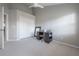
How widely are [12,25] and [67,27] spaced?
3.43 meters

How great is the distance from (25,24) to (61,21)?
9.39ft

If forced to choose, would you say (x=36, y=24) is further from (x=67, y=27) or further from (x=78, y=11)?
(x=78, y=11)

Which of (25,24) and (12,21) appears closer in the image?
(12,21)

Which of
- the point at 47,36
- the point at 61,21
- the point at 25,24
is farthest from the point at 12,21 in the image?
the point at 61,21

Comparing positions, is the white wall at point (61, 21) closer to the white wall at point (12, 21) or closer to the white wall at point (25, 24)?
the white wall at point (25, 24)

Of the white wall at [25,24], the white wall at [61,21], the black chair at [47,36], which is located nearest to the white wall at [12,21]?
the white wall at [25,24]

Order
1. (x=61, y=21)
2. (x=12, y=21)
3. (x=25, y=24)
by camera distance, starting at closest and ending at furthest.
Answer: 1. (x=61, y=21)
2. (x=12, y=21)
3. (x=25, y=24)

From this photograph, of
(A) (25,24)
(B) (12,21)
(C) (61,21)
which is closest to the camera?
(C) (61,21)

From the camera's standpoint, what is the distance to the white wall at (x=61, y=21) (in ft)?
18.5

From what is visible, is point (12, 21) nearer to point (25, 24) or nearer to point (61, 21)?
point (25, 24)

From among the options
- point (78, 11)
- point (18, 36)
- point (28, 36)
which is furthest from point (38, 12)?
point (78, 11)

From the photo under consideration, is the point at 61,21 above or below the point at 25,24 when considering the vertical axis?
above

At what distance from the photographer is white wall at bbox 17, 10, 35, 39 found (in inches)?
302

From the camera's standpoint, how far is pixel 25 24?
8.46 m
